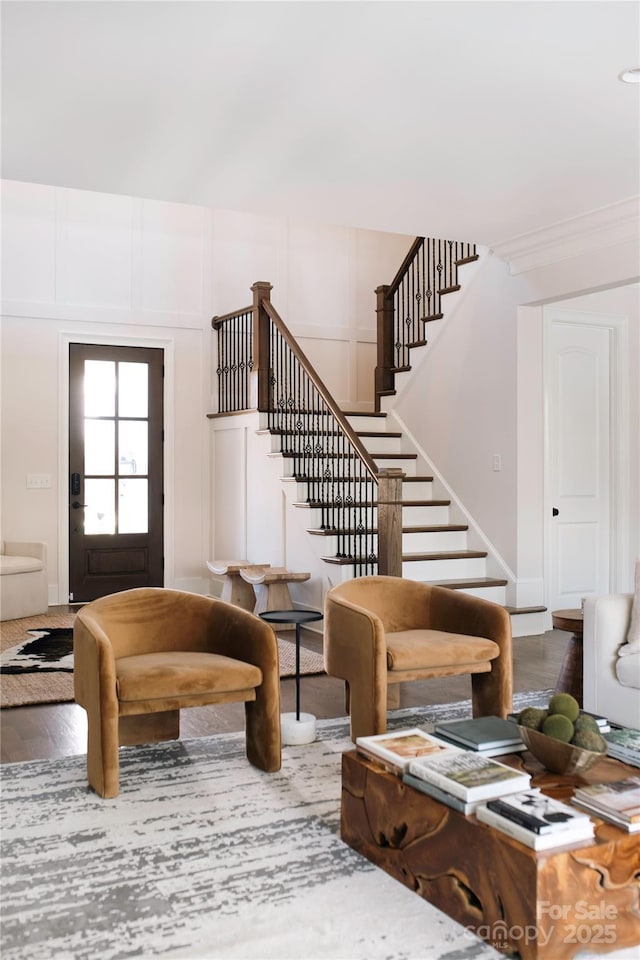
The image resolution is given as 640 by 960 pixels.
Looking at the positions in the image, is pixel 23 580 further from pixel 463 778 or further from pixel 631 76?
pixel 631 76

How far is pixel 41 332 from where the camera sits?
300 inches

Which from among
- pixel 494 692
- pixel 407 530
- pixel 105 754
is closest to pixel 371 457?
pixel 407 530

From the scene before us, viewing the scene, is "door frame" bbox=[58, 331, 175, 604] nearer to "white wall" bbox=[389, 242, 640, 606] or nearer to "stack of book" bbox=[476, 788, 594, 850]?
"white wall" bbox=[389, 242, 640, 606]

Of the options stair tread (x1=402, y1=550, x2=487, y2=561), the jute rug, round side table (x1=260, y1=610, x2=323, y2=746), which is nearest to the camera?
round side table (x1=260, y1=610, x2=323, y2=746)

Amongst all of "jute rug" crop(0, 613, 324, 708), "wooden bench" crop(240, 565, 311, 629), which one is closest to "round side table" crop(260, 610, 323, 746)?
"jute rug" crop(0, 613, 324, 708)

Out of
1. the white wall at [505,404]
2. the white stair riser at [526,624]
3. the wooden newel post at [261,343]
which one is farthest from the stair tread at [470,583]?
the wooden newel post at [261,343]

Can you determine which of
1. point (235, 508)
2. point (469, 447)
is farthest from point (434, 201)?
point (235, 508)

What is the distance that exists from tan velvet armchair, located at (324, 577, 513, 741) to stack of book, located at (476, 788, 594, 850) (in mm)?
1377

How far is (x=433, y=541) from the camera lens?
6879 millimetres

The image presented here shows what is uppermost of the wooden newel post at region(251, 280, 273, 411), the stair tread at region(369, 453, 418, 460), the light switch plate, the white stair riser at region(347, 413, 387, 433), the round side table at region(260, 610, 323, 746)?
the wooden newel post at region(251, 280, 273, 411)

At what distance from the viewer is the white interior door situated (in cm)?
678

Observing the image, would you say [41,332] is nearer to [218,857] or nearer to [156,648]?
[156,648]

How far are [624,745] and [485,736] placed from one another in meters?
0.43

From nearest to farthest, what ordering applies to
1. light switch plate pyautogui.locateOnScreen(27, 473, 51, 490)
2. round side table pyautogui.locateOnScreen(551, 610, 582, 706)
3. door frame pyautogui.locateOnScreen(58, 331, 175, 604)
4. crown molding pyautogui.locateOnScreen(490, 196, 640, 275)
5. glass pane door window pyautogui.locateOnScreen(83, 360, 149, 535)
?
1. round side table pyautogui.locateOnScreen(551, 610, 582, 706)
2. crown molding pyautogui.locateOnScreen(490, 196, 640, 275)
3. light switch plate pyautogui.locateOnScreen(27, 473, 51, 490)
4. door frame pyautogui.locateOnScreen(58, 331, 175, 604)
5. glass pane door window pyautogui.locateOnScreen(83, 360, 149, 535)
